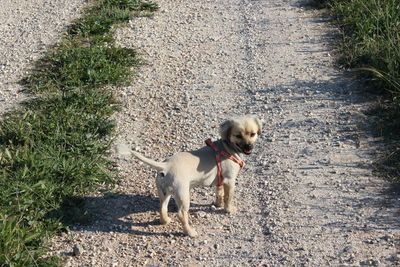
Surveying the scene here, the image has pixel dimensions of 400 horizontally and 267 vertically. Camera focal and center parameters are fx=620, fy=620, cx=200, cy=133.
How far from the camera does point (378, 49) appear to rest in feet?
27.6

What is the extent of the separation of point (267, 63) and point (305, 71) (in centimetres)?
60

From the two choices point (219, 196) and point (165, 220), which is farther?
point (219, 196)

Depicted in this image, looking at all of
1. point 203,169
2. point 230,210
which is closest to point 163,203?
point 203,169

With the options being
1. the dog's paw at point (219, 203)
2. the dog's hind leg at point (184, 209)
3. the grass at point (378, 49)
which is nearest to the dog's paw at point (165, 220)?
the dog's hind leg at point (184, 209)

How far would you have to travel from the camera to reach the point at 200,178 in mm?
5703

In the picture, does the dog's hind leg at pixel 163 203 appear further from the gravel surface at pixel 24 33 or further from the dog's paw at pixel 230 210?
the gravel surface at pixel 24 33

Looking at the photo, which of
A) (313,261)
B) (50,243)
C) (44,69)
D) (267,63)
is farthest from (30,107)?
(313,261)

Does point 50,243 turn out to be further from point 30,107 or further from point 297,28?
point 297,28

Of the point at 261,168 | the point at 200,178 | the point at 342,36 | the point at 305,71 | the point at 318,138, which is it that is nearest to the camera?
the point at 200,178

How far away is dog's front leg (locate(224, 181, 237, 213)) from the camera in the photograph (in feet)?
19.3

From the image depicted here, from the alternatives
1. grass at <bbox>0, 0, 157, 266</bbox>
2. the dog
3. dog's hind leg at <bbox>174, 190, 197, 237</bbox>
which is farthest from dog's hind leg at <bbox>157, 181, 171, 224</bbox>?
grass at <bbox>0, 0, 157, 266</bbox>

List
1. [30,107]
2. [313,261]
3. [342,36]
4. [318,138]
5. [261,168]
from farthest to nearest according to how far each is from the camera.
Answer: [342,36] < [30,107] < [318,138] < [261,168] < [313,261]

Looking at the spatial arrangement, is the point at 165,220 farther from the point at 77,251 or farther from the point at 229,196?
the point at 77,251

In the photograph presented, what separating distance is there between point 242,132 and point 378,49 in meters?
3.54
